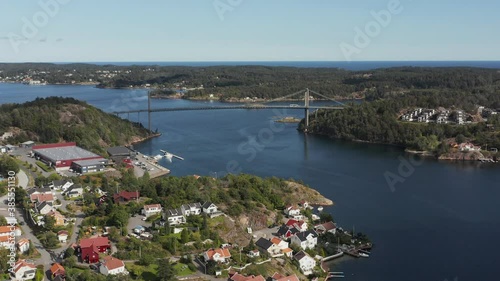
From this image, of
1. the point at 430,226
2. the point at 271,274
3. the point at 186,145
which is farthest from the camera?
the point at 186,145

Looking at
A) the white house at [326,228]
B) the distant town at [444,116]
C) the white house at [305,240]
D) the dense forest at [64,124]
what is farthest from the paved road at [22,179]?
the distant town at [444,116]

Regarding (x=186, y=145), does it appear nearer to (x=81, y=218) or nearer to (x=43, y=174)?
(x=43, y=174)

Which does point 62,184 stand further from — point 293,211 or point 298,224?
point 298,224

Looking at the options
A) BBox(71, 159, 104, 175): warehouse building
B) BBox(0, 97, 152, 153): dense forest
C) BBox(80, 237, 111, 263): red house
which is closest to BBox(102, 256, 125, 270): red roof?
BBox(80, 237, 111, 263): red house

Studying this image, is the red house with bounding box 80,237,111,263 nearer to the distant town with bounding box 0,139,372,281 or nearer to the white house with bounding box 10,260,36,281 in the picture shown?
the distant town with bounding box 0,139,372,281

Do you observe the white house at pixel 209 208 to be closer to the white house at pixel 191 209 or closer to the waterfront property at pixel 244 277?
the white house at pixel 191 209

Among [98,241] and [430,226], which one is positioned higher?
[98,241]

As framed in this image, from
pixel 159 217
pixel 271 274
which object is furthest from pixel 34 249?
pixel 271 274
